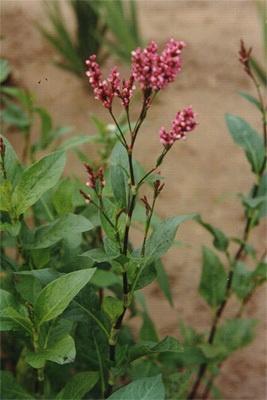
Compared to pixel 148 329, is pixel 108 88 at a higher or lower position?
higher

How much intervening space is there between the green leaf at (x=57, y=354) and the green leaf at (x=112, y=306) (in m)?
0.09

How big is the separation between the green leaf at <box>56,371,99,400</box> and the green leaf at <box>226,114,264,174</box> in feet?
2.24

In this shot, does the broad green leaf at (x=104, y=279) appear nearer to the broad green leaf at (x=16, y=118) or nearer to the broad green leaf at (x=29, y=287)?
the broad green leaf at (x=29, y=287)

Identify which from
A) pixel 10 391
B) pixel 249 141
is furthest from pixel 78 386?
pixel 249 141

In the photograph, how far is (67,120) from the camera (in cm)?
370

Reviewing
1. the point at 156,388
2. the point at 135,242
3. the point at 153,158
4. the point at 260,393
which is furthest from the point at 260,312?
the point at 156,388

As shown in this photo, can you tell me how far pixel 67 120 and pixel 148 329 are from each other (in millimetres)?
1940

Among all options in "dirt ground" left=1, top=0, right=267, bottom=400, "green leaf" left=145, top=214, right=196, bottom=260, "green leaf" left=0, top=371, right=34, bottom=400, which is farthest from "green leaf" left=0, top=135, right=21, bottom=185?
"dirt ground" left=1, top=0, right=267, bottom=400

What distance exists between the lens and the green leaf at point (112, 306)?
1345mm

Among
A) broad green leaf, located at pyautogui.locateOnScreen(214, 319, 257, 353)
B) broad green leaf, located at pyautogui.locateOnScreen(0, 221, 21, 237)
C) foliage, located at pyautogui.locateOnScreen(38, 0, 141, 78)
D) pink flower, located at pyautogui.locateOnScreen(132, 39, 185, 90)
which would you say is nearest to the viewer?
pink flower, located at pyautogui.locateOnScreen(132, 39, 185, 90)

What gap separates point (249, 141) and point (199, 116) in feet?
5.93

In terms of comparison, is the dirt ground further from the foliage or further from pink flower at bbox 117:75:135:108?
pink flower at bbox 117:75:135:108

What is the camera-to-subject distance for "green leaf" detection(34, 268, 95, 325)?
1.29 m

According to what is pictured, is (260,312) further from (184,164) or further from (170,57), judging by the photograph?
(170,57)
